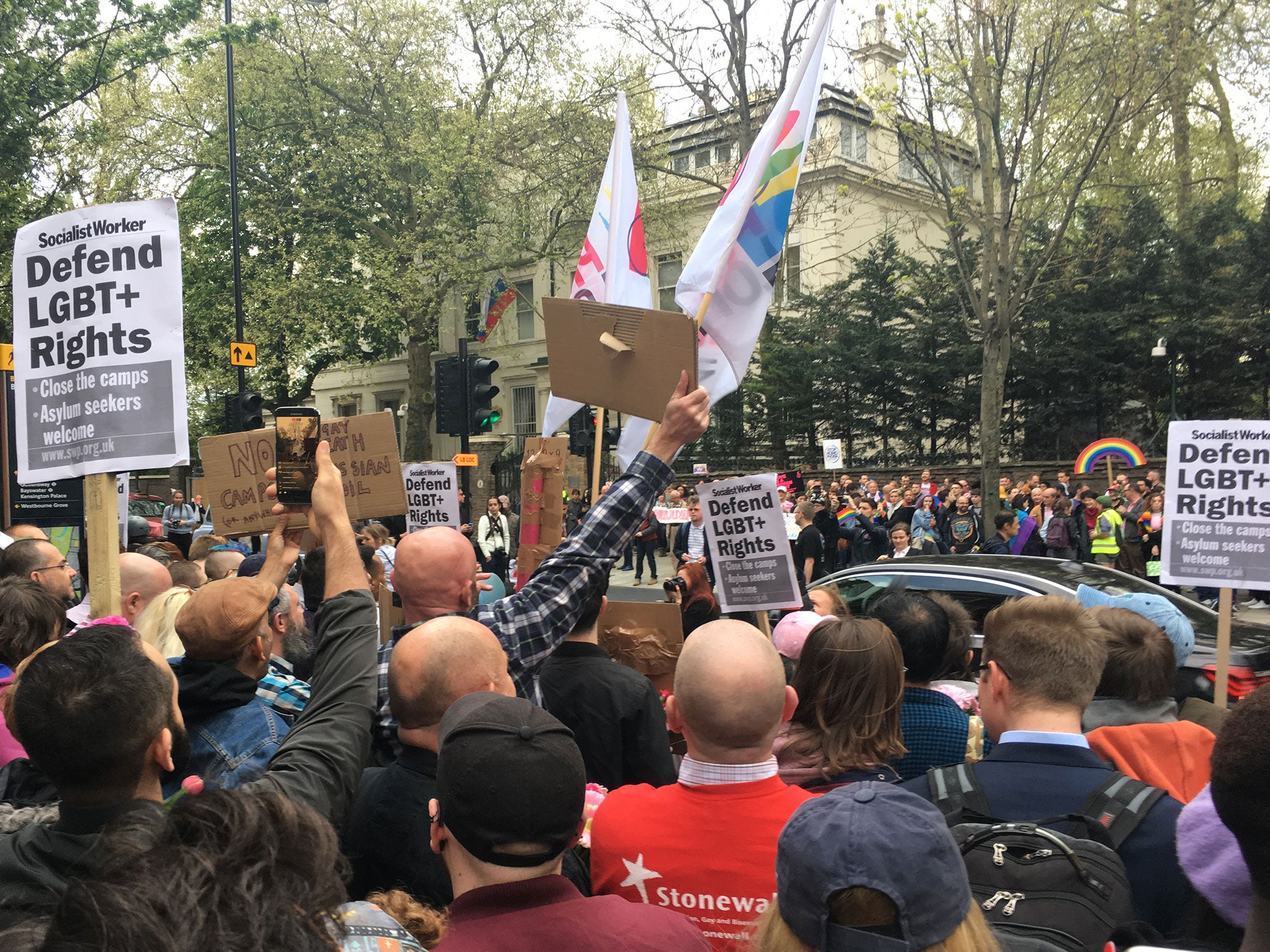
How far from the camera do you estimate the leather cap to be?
2.96 meters

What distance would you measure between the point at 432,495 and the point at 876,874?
20.3 ft

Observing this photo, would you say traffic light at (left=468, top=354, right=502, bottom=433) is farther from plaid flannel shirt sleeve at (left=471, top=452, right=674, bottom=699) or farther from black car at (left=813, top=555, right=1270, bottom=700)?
plaid flannel shirt sleeve at (left=471, top=452, right=674, bottom=699)

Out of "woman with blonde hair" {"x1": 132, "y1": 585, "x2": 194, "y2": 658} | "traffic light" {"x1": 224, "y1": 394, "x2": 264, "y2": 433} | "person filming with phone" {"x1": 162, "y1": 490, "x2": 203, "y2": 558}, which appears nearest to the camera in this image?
"woman with blonde hair" {"x1": 132, "y1": 585, "x2": 194, "y2": 658}

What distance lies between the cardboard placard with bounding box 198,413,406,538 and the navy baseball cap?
3268 millimetres

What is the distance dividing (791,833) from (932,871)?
21 cm

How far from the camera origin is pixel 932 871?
1458 millimetres

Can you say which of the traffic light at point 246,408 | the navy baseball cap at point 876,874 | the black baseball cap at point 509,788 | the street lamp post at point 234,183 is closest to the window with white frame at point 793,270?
the street lamp post at point 234,183

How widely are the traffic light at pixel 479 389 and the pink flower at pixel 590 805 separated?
9811 millimetres

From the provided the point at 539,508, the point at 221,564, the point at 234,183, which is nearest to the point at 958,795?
the point at 539,508

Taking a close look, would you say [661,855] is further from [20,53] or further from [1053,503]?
[20,53]

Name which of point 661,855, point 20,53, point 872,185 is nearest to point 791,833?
point 661,855

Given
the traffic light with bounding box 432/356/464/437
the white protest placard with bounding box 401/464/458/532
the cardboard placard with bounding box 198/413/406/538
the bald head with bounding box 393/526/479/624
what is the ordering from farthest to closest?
1. the traffic light with bounding box 432/356/464/437
2. the white protest placard with bounding box 401/464/458/532
3. the cardboard placard with bounding box 198/413/406/538
4. the bald head with bounding box 393/526/479/624

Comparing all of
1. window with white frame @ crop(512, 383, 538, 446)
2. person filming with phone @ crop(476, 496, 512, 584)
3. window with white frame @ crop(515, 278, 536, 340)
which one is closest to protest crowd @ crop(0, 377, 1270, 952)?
person filming with phone @ crop(476, 496, 512, 584)

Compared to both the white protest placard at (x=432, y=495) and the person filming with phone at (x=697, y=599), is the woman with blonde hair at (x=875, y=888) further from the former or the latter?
the white protest placard at (x=432, y=495)
